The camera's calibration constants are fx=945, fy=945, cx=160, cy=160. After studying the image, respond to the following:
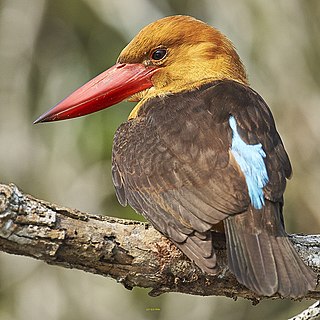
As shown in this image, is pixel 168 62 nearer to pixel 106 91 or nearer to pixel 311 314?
pixel 106 91

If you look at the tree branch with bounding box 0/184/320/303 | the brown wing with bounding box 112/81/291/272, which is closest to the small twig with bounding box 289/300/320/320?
the tree branch with bounding box 0/184/320/303

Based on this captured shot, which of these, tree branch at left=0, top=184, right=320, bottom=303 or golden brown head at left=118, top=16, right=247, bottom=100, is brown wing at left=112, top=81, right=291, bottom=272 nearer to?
tree branch at left=0, top=184, right=320, bottom=303

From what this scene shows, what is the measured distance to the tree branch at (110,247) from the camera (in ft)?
9.90

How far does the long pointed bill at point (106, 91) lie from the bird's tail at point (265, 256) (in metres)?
1.13

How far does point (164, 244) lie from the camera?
346cm

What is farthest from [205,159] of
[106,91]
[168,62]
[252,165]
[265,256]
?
[106,91]

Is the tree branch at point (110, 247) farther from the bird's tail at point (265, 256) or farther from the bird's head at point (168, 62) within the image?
the bird's head at point (168, 62)

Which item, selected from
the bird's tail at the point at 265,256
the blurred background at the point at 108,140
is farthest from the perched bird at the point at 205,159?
the blurred background at the point at 108,140

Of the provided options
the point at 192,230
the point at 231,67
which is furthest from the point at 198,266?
the point at 231,67

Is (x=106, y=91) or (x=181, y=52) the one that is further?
(x=106, y=91)

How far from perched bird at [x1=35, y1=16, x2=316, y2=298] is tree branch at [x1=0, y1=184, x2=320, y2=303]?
106 millimetres

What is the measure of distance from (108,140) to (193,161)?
9.80ft

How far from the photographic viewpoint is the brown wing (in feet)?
11.1

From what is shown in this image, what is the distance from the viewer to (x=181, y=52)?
14.3 ft
